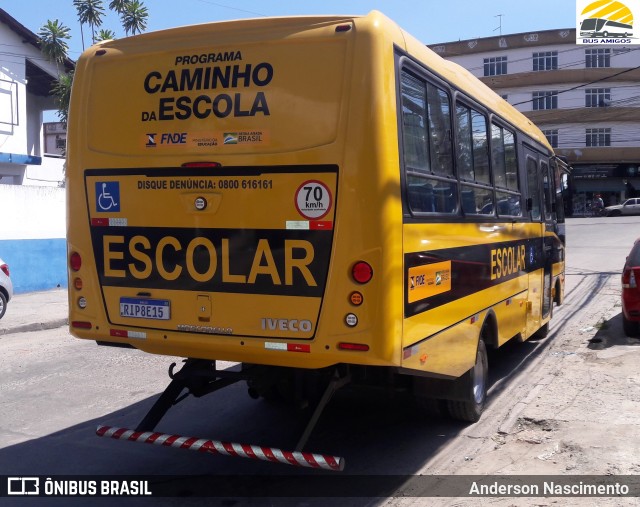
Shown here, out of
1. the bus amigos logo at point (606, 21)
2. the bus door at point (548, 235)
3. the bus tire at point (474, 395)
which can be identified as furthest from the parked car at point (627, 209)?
the bus tire at point (474, 395)

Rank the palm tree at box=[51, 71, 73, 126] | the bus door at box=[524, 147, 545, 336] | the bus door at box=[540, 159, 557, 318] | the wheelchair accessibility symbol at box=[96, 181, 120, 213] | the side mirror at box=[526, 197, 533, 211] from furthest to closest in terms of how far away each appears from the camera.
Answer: the palm tree at box=[51, 71, 73, 126] → the bus door at box=[540, 159, 557, 318] → the bus door at box=[524, 147, 545, 336] → the side mirror at box=[526, 197, 533, 211] → the wheelchair accessibility symbol at box=[96, 181, 120, 213]

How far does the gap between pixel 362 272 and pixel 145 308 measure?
1.71 m

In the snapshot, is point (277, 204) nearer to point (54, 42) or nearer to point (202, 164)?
point (202, 164)

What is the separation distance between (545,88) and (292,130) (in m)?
56.8

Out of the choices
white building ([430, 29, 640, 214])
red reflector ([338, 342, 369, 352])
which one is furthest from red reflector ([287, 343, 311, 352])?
white building ([430, 29, 640, 214])

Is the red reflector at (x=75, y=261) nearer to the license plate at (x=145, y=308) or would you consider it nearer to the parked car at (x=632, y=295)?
the license plate at (x=145, y=308)

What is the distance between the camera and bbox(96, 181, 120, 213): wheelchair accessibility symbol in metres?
5.20

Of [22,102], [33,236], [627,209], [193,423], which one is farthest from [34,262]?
[627,209]

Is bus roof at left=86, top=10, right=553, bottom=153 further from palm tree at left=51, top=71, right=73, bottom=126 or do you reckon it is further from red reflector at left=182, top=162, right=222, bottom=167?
palm tree at left=51, top=71, right=73, bottom=126

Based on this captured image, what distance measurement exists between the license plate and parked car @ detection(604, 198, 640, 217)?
49869 millimetres

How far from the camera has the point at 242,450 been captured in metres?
4.58

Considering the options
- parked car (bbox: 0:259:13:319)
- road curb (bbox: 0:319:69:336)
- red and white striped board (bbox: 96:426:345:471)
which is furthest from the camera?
parked car (bbox: 0:259:13:319)

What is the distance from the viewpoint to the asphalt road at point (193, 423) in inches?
216

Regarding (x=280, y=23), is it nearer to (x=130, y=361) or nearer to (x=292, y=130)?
(x=292, y=130)
